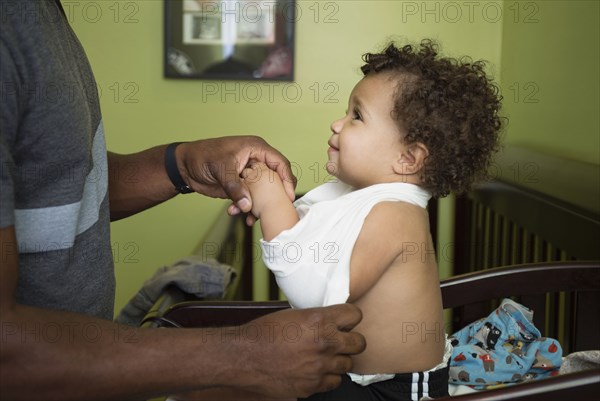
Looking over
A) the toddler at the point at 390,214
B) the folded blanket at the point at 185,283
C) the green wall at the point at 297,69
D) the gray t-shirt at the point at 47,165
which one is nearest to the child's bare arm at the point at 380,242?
the toddler at the point at 390,214

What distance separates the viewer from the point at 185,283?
1.91m

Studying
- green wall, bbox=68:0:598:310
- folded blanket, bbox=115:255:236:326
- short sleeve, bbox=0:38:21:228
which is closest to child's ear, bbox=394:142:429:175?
short sleeve, bbox=0:38:21:228

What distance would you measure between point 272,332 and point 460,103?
0.56m

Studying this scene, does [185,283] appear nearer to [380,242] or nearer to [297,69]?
[380,242]

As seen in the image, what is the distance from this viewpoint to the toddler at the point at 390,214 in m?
1.22

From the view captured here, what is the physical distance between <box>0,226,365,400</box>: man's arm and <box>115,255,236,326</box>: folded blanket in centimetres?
94

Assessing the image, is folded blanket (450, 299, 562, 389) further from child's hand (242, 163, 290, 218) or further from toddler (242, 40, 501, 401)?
child's hand (242, 163, 290, 218)

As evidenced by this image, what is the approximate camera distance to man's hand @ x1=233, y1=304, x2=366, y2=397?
0.95 meters

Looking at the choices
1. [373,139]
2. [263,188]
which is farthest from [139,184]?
[373,139]

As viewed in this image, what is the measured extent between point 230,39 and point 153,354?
263cm

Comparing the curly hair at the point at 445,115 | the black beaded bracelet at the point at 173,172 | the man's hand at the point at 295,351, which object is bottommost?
the man's hand at the point at 295,351

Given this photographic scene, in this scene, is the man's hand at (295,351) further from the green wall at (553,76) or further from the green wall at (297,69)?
the green wall at (297,69)

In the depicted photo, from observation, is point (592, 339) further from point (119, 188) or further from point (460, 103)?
point (119, 188)

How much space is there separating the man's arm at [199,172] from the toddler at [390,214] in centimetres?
3
